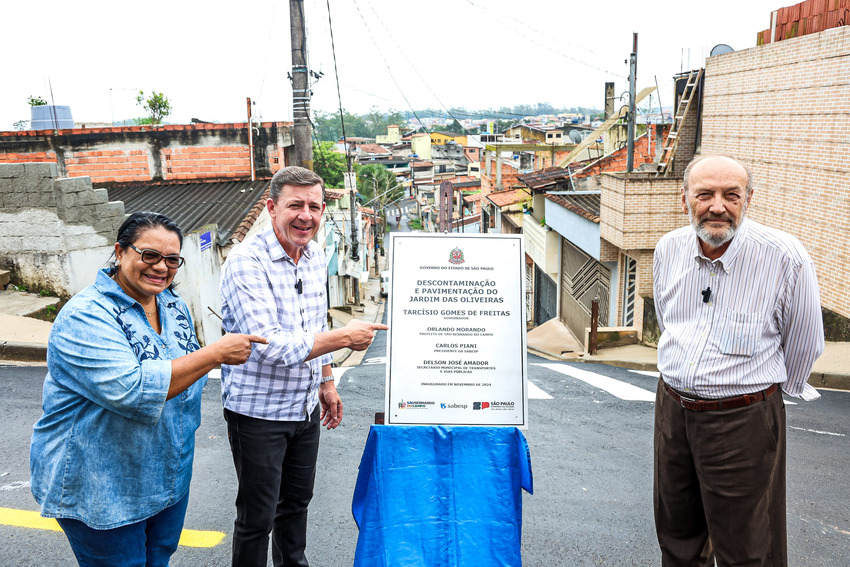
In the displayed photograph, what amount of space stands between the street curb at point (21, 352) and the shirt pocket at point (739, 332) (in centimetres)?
840

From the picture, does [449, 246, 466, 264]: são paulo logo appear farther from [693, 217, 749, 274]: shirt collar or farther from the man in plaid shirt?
[693, 217, 749, 274]: shirt collar

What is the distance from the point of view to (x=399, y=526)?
10.7 feet

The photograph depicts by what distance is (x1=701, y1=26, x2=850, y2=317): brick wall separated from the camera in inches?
395

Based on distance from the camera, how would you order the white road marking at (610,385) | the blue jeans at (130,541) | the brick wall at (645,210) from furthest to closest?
the brick wall at (645,210), the white road marking at (610,385), the blue jeans at (130,541)

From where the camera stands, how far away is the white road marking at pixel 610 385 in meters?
7.66

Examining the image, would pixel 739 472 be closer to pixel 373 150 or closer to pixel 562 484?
pixel 562 484

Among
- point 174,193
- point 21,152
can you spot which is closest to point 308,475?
point 174,193

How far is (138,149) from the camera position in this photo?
1566cm

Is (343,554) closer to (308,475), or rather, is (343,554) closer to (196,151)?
(308,475)

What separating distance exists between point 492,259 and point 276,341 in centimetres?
121

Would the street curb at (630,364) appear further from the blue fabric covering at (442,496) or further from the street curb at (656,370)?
the blue fabric covering at (442,496)

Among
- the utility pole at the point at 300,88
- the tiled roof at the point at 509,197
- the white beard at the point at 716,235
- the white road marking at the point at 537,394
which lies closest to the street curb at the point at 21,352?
the utility pole at the point at 300,88

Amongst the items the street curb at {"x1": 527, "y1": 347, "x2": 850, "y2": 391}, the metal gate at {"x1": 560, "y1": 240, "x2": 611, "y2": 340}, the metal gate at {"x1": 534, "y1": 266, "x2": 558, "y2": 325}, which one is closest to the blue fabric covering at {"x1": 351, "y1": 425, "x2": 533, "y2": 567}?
the street curb at {"x1": 527, "y1": 347, "x2": 850, "y2": 391}

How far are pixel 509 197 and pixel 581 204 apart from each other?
8.55 m
